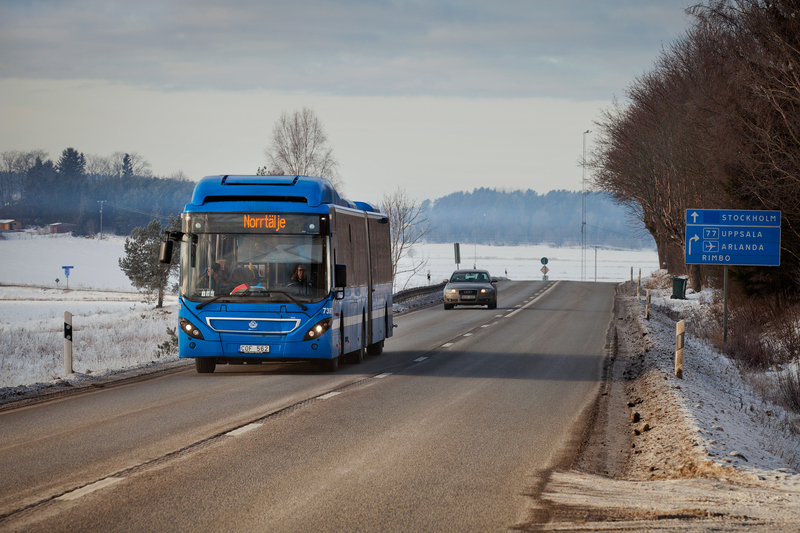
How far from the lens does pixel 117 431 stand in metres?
9.24

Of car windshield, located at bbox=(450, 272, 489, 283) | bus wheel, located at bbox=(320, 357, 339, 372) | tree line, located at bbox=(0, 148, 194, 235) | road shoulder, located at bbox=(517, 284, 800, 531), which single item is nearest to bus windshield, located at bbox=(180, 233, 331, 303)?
bus wheel, located at bbox=(320, 357, 339, 372)

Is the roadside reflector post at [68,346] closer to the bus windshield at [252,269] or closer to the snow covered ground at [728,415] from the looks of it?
the bus windshield at [252,269]

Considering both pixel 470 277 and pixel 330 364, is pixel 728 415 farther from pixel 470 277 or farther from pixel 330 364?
pixel 470 277

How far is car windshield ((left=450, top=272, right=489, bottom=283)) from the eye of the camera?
129 feet

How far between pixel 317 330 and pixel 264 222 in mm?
2073

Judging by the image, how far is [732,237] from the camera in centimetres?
2539

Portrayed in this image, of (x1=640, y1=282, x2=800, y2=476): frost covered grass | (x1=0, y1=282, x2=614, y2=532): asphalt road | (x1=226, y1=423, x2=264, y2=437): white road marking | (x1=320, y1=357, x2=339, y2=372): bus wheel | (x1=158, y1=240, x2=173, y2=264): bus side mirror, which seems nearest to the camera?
(x1=0, y1=282, x2=614, y2=532): asphalt road

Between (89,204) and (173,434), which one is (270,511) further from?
(89,204)

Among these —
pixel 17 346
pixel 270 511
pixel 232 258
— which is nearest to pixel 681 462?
pixel 270 511

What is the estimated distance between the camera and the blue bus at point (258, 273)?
47.5 feet

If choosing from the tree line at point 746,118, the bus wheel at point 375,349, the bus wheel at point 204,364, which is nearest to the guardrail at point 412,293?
the tree line at point 746,118

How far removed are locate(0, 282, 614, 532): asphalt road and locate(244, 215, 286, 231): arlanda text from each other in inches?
103

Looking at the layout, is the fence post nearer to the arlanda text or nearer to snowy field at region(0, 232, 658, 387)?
snowy field at region(0, 232, 658, 387)

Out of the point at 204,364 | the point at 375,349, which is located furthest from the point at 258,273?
the point at 375,349
